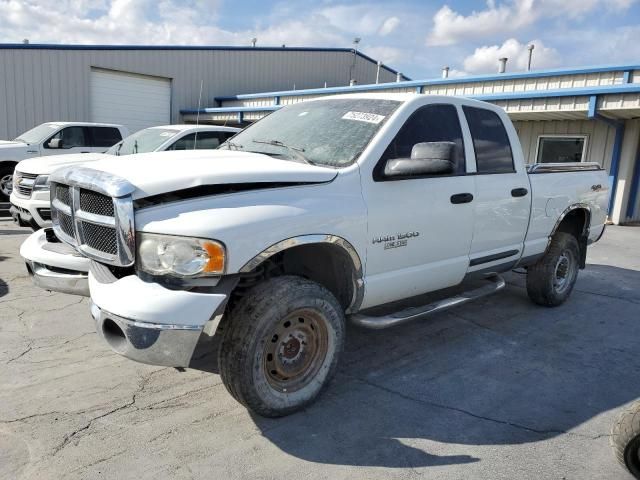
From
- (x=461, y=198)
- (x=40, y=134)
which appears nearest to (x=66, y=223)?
(x=461, y=198)

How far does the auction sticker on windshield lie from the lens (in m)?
3.95

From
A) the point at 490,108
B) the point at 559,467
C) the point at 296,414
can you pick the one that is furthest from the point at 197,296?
the point at 490,108

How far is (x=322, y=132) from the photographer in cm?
402

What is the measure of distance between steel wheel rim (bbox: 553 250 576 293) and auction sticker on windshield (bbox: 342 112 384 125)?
124 inches

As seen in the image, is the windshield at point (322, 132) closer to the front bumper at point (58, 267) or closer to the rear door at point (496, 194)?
the rear door at point (496, 194)

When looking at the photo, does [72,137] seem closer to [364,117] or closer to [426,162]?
[364,117]

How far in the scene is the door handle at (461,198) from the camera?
13.8 ft

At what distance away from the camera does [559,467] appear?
296 cm

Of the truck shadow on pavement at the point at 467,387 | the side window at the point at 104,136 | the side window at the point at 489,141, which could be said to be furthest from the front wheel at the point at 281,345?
the side window at the point at 104,136

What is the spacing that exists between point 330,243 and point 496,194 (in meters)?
1.98

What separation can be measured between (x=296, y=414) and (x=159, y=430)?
0.84 metres

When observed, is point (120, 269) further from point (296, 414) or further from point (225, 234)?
point (296, 414)

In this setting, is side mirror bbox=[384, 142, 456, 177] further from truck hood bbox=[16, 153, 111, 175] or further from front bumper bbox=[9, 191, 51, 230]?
truck hood bbox=[16, 153, 111, 175]

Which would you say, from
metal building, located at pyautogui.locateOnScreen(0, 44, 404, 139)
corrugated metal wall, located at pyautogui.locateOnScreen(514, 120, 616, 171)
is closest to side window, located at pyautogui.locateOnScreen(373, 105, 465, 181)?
corrugated metal wall, located at pyautogui.locateOnScreen(514, 120, 616, 171)
